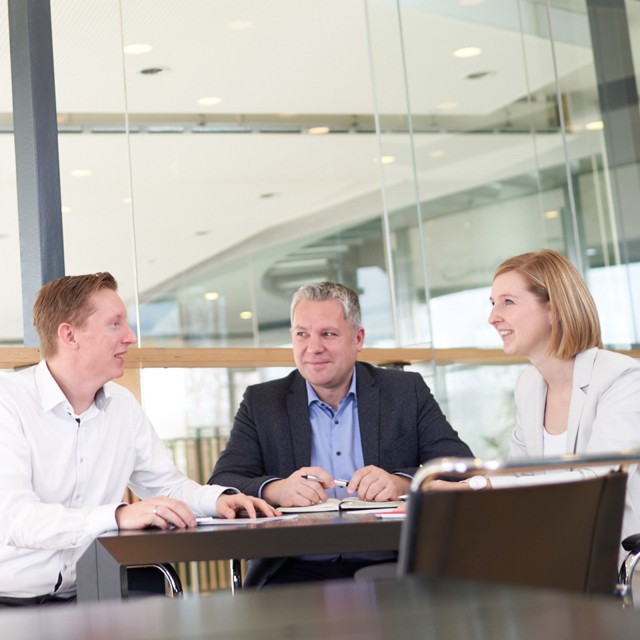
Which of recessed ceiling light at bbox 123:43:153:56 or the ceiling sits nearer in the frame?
the ceiling

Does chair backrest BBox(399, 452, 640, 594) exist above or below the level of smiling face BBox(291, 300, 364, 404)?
below

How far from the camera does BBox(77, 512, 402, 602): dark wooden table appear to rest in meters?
1.91

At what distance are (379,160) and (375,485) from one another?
12.1 feet

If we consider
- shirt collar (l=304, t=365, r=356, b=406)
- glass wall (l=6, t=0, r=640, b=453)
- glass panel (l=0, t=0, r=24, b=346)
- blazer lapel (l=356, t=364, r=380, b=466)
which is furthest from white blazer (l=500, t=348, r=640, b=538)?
glass panel (l=0, t=0, r=24, b=346)

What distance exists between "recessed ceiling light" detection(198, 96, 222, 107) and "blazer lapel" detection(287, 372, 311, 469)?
3.52 m

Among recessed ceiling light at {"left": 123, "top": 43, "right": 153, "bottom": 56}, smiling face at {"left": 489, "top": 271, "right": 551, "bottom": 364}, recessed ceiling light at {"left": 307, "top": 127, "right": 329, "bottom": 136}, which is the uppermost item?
recessed ceiling light at {"left": 123, "top": 43, "right": 153, "bottom": 56}

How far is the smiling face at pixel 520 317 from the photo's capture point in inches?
110

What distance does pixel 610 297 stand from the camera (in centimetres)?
583

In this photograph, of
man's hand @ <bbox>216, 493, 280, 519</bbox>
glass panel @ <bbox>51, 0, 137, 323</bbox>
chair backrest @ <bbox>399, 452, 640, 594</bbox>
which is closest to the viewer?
chair backrest @ <bbox>399, 452, 640, 594</bbox>

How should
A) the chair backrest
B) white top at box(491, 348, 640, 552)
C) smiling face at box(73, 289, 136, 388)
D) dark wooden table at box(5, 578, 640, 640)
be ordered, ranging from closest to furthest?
dark wooden table at box(5, 578, 640, 640) < the chair backrest < white top at box(491, 348, 640, 552) < smiling face at box(73, 289, 136, 388)

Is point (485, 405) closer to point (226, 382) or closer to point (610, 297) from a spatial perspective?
point (610, 297)

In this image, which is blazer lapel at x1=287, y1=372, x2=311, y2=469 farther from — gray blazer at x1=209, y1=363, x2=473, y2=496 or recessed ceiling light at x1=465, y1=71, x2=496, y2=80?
recessed ceiling light at x1=465, y1=71, x2=496, y2=80

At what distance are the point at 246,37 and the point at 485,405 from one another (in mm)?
2403

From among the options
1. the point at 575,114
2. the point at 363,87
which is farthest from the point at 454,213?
the point at 363,87
